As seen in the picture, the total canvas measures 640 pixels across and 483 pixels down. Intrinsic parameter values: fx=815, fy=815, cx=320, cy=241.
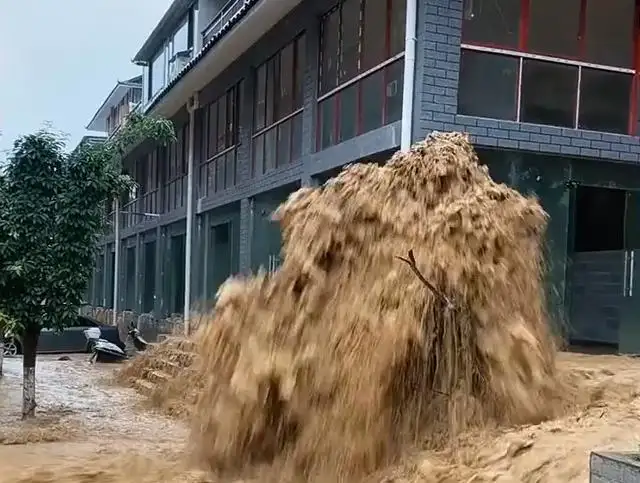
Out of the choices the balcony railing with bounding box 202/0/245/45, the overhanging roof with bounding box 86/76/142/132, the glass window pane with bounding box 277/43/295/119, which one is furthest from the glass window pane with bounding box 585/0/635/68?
the overhanging roof with bounding box 86/76/142/132

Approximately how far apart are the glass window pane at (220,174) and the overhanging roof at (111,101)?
14863mm

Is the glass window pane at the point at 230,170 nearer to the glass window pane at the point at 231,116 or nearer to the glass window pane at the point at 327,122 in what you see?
the glass window pane at the point at 231,116

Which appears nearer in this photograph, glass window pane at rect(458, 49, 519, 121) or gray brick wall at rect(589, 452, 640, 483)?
gray brick wall at rect(589, 452, 640, 483)

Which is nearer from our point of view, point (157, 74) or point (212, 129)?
point (212, 129)

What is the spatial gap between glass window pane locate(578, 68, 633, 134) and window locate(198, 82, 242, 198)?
8368mm

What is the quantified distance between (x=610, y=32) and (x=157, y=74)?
734 inches

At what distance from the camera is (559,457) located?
15.4 feet

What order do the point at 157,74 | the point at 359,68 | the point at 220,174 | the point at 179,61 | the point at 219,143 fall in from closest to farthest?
the point at 359,68 < the point at 220,174 < the point at 219,143 < the point at 179,61 < the point at 157,74

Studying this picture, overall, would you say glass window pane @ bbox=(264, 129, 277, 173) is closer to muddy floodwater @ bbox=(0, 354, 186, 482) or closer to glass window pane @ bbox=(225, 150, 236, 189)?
glass window pane @ bbox=(225, 150, 236, 189)

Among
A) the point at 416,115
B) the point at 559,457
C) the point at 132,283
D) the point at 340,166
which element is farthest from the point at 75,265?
the point at 132,283

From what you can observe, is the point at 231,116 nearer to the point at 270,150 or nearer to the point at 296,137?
the point at 270,150

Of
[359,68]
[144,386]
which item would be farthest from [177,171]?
[359,68]

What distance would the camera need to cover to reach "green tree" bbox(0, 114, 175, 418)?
1126cm

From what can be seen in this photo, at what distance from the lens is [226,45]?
50.6ft
